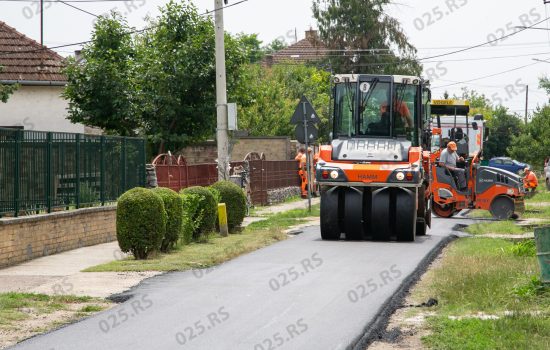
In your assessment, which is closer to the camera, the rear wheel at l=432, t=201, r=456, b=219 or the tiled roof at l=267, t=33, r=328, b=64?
the rear wheel at l=432, t=201, r=456, b=219

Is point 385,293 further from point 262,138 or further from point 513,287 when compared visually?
point 262,138

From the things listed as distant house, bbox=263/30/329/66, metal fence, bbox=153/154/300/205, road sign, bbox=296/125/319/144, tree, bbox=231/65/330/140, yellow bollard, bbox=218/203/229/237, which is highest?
distant house, bbox=263/30/329/66

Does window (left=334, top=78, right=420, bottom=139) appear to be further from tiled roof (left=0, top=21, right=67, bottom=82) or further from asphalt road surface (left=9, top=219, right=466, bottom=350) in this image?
tiled roof (left=0, top=21, right=67, bottom=82)

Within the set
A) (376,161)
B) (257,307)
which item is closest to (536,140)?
(376,161)

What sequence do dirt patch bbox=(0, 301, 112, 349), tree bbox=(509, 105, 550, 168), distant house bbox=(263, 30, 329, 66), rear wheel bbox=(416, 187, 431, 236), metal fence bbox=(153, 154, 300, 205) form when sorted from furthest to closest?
1. distant house bbox=(263, 30, 329, 66)
2. tree bbox=(509, 105, 550, 168)
3. metal fence bbox=(153, 154, 300, 205)
4. rear wheel bbox=(416, 187, 431, 236)
5. dirt patch bbox=(0, 301, 112, 349)

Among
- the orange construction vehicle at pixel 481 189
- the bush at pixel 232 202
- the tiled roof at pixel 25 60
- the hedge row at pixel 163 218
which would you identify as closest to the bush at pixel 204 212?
the hedge row at pixel 163 218

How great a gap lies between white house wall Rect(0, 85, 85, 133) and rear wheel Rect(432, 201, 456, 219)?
12.9 meters

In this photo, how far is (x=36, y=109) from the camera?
36.8 meters

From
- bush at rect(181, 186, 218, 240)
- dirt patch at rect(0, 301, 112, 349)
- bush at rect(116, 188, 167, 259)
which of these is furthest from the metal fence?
dirt patch at rect(0, 301, 112, 349)

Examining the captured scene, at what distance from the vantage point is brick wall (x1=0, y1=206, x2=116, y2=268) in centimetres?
1880

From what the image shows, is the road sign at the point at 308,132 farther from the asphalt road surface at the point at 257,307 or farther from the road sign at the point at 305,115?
the asphalt road surface at the point at 257,307

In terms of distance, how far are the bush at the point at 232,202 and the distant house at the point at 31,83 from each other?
12.4 m

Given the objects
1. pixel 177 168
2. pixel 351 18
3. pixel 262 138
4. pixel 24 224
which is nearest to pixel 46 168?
pixel 24 224

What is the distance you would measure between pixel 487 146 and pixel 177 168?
74.6 meters
